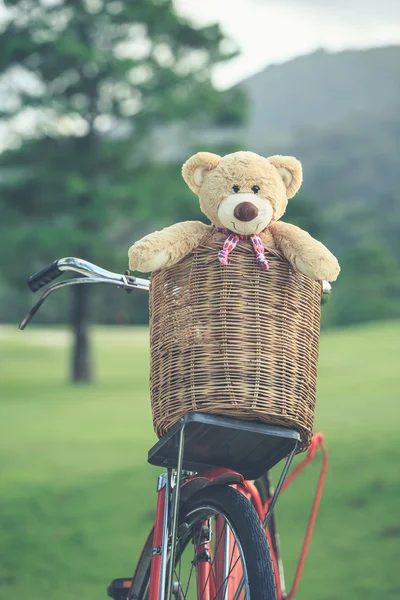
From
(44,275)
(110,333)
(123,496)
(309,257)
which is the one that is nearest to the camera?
(309,257)

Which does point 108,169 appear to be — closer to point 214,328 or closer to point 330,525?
point 330,525

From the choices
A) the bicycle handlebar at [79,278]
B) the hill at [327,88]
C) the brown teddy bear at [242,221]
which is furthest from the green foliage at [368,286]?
the brown teddy bear at [242,221]

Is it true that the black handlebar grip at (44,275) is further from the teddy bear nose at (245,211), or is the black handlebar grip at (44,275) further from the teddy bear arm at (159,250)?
the teddy bear nose at (245,211)

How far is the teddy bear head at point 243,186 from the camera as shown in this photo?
2.25m

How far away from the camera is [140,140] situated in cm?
1705

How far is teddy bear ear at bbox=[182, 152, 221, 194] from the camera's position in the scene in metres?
2.39

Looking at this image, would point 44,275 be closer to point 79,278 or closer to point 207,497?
point 79,278

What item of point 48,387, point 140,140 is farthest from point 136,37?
point 48,387

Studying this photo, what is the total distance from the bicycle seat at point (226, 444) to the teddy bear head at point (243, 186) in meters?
0.47

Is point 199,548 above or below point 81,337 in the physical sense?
below

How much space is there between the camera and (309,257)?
2.12 metres

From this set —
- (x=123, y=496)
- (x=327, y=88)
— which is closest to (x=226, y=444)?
(x=123, y=496)

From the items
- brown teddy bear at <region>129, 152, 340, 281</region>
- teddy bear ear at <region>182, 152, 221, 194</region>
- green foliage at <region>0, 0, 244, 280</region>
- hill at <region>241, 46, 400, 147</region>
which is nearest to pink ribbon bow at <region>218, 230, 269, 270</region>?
brown teddy bear at <region>129, 152, 340, 281</region>

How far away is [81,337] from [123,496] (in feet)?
33.3
